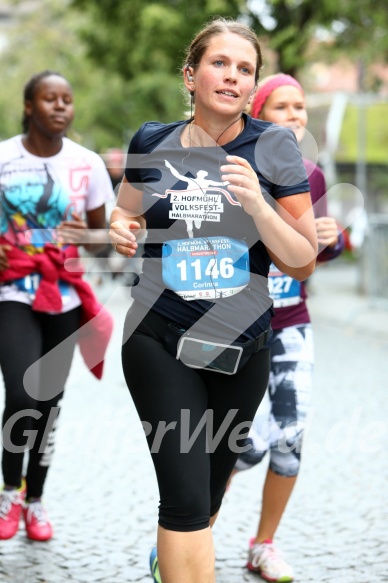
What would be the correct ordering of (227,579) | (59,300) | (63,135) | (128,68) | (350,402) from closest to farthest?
(227,579), (59,300), (63,135), (350,402), (128,68)

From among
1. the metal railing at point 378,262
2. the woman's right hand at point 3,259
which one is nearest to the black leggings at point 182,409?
the woman's right hand at point 3,259

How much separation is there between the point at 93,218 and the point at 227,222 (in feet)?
5.24

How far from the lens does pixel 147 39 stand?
16.3m

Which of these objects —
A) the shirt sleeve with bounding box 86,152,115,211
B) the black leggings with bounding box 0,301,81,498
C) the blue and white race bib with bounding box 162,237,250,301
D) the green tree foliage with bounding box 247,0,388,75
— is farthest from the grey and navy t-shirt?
the green tree foliage with bounding box 247,0,388,75

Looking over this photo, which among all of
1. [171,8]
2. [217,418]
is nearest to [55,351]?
[217,418]

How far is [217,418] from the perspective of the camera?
297 centimetres

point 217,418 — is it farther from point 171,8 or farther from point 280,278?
point 171,8

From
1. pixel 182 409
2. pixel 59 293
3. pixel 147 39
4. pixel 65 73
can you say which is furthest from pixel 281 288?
pixel 65 73

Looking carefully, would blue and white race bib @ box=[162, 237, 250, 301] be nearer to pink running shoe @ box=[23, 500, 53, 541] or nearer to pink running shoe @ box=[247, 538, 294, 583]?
pink running shoe @ box=[247, 538, 294, 583]

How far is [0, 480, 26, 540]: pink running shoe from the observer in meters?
4.07

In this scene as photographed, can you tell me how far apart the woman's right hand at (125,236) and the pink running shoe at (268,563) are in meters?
1.52

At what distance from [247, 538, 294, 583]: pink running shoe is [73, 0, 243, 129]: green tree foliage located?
9.66m

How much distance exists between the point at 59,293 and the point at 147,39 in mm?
12929

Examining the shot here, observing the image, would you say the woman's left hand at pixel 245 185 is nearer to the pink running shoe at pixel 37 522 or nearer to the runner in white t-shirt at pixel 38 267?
the runner in white t-shirt at pixel 38 267
